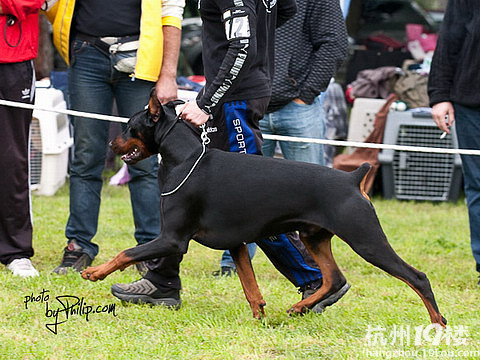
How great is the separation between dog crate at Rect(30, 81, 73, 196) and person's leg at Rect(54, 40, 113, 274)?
251cm

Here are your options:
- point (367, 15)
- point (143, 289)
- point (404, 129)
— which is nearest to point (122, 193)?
point (404, 129)

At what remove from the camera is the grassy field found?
3.46 m

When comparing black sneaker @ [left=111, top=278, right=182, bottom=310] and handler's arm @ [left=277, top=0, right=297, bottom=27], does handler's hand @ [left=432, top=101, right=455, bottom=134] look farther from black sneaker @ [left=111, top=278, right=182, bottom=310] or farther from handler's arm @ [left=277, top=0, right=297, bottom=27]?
black sneaker @ [left=111, top=278, right=182, bottom=310]

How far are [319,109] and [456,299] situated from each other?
1.43 meters

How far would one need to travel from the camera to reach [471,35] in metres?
4.93

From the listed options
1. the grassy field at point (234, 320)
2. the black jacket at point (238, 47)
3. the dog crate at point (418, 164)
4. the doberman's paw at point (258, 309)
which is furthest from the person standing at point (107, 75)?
the dog crate at point (418, 164)

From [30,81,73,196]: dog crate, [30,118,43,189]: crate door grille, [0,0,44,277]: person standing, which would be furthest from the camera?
[30,118,43,189]: crate door grille

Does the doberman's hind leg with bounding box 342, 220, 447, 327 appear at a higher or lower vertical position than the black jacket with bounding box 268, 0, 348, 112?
lower

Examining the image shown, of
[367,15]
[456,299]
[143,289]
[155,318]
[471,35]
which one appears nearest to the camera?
[155,318]

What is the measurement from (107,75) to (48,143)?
3.01m

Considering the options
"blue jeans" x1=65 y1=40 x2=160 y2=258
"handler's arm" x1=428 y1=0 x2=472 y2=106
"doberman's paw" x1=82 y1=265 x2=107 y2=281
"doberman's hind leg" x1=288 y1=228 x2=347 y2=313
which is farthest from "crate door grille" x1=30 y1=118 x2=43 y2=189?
"doberman's hind leg" x1=288 y1=228 x2=347 y2=313

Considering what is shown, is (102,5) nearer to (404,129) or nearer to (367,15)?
(404,129)

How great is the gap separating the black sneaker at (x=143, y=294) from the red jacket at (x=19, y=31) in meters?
1.44

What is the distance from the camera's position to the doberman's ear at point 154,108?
376 cm
